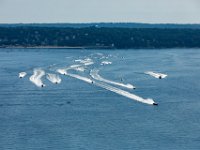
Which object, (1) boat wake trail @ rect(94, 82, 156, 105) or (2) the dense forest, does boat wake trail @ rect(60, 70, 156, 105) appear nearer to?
(1) boat wake trail @ rect(94, 82, 156, 105)

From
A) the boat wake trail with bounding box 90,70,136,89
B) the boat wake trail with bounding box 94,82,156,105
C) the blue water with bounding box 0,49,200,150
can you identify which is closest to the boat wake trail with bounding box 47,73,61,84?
the blue water with bounding box 0,49,200,150

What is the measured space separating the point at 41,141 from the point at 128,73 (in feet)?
75.7

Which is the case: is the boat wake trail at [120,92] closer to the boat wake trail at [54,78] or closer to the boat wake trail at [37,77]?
the boat wake trail at [54,78]

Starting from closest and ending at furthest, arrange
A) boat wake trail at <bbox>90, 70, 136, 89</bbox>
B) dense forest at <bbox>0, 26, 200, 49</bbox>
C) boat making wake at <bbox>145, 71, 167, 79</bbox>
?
1. boat wake trail at <bbox>90, 70, 136, 89</bbox>
2. boat making wake at <bbox>145, 71, 167, 79</bbox>
3. dense forest at <bbox>0, 26, 200, 49</bbox>

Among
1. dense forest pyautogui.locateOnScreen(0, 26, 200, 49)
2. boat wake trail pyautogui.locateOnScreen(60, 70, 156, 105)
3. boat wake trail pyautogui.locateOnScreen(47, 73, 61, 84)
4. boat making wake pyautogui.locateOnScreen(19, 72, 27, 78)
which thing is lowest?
dense forest pyautogui.locateOnScreen(0, 26, 200, 49)

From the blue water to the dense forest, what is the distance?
47.1m

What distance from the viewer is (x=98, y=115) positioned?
31.7 metres

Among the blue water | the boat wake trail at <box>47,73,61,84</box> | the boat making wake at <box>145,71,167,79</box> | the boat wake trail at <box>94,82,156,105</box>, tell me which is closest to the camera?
the blue water

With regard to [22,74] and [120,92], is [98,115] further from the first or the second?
[22,74]

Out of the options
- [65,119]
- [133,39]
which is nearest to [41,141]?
[65,119]

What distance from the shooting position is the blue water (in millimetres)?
26344

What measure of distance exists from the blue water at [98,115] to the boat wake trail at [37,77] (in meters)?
0.45

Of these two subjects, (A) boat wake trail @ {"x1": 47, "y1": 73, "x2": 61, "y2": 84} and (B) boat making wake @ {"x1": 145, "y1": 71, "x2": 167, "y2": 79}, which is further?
(B) boat making wake @ {"x1": 145, "y1": 71, "x2": 167, "y2": 79}

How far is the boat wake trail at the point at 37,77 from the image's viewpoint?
1708 inches
